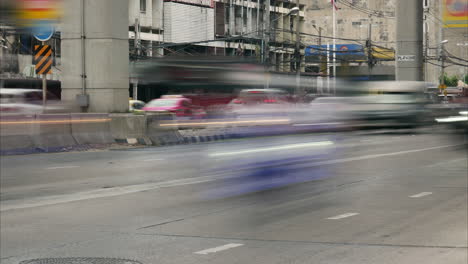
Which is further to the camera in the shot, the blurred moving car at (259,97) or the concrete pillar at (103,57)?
the concrete pillar at (103,57)

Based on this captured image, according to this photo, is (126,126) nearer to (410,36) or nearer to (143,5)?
(143,5)

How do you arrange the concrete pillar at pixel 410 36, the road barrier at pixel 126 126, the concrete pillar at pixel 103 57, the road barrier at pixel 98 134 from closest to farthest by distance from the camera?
the road barrier at pixel 98 134
the concrete pillar at pixel 103 57
the road barrier at pixel 126 126
the concrete pillar at pixel 410 36

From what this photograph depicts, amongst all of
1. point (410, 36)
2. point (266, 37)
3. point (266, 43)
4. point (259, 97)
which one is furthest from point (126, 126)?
point (410, 36)

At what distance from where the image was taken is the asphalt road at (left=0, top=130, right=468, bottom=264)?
31.2ft

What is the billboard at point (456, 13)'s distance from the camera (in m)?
17.0

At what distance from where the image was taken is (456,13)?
18.1 m

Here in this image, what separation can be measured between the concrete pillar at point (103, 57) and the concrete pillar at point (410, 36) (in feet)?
48.1

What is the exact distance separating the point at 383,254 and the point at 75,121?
1655 centimetres

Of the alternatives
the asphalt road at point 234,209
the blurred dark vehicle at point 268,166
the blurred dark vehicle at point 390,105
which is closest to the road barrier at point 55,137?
the asphalt road at point 234,209

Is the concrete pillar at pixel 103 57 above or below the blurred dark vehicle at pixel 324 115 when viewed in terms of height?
above

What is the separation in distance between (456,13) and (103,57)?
1119 cm

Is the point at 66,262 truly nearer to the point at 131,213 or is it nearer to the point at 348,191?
the point at 131,213

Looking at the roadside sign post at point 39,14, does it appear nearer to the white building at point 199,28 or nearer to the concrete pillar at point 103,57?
the white building at point 199,28

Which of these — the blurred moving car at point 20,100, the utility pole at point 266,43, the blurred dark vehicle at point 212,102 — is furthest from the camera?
the utility pole at point 266,43
